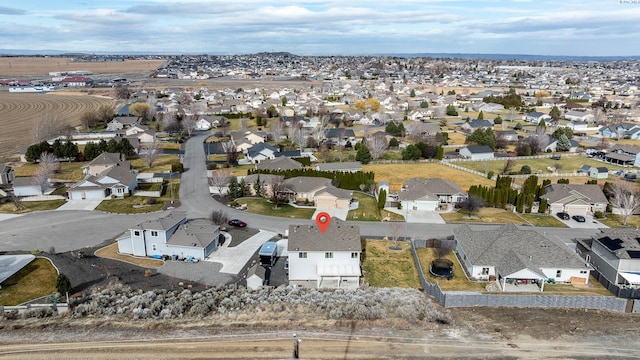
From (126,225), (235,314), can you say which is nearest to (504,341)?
(235,314)

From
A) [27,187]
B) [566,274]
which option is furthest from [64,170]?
[566,274]

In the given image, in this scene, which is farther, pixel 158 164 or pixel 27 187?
pixel 158 164

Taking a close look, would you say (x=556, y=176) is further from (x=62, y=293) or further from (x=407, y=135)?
(x=62, y=293)

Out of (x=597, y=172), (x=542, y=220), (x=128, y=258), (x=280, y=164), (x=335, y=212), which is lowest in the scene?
(x=542, y=220)

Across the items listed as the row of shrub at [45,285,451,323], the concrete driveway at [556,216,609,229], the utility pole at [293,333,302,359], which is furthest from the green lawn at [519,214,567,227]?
the utility pole at [293,333,302,359]

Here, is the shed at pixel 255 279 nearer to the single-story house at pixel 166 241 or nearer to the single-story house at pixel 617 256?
the single-story house at pixel 166 241

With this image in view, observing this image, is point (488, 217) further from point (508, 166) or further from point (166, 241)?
point (166, 241)

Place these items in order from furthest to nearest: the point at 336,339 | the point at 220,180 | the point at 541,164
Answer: the point at 541,164
the point at 220,180
the point at 336,339
